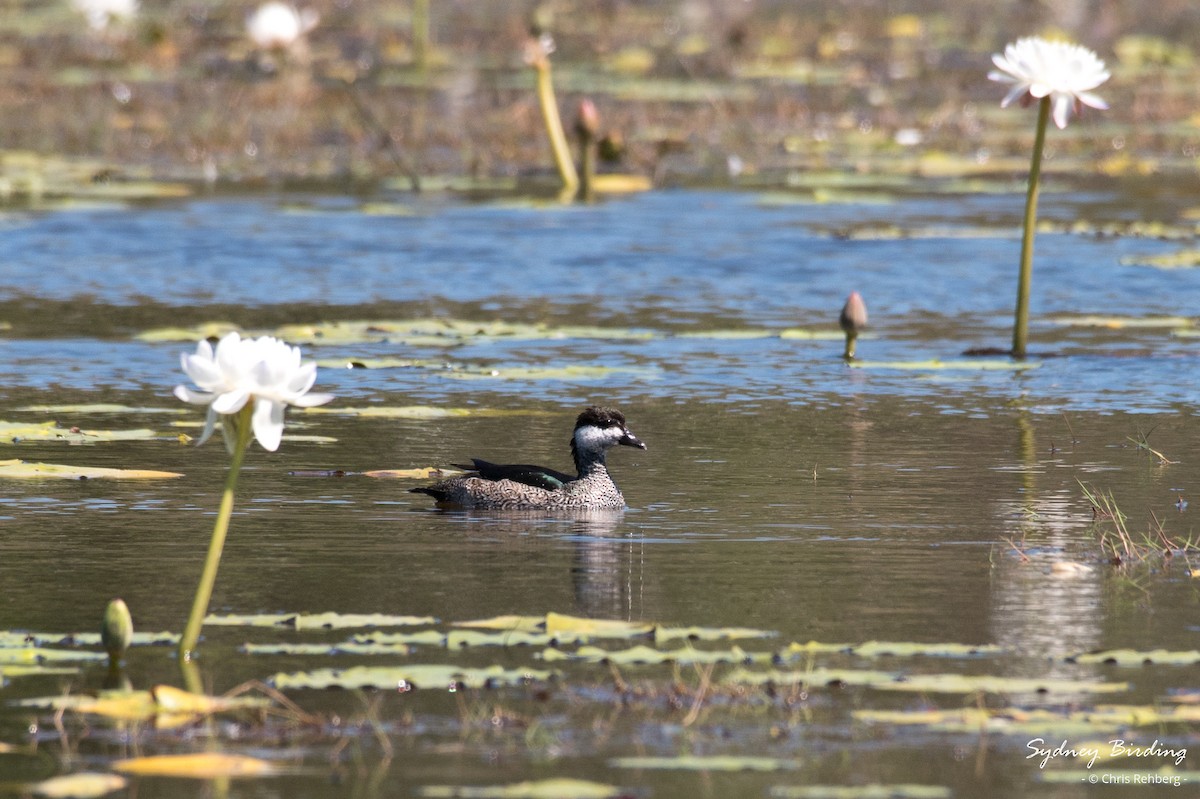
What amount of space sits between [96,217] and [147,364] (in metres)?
7.30

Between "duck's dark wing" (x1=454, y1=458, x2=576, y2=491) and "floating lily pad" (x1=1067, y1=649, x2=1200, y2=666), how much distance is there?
124 inches

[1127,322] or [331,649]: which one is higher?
[1127,322]

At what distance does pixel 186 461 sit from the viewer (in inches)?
401

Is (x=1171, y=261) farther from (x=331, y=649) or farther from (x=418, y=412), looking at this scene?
(x=331, y=649)

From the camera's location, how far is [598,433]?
31.1 ft

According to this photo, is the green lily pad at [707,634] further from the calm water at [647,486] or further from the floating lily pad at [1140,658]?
the floating lily pad at [1140,658]

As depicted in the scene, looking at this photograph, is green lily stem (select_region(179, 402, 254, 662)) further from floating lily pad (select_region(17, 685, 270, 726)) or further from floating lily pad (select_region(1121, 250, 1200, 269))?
floating lily pad (select_region(1121, 250, 1200, 269))

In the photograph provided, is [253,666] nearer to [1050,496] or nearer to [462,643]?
[462,643]

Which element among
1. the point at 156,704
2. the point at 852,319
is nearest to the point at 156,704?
the point at 156,704

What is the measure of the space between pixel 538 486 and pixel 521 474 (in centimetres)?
14

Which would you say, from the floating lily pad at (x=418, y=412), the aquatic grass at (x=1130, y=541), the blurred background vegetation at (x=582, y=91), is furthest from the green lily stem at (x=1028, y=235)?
the blurred background vegetation at (x=582, y=91)

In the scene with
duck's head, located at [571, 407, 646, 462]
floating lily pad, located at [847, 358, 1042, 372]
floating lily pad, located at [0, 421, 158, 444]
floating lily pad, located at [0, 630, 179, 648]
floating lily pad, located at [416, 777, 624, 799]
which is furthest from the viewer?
floating lily pad, located at [847, 358, 1042, 372]

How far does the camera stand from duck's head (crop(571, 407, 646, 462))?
9.44m

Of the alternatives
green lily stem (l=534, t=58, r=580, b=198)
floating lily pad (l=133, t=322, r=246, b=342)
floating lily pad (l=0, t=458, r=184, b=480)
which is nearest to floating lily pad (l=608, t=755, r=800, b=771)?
floating lily pad (l=0, t=458, r=184, b=480)
